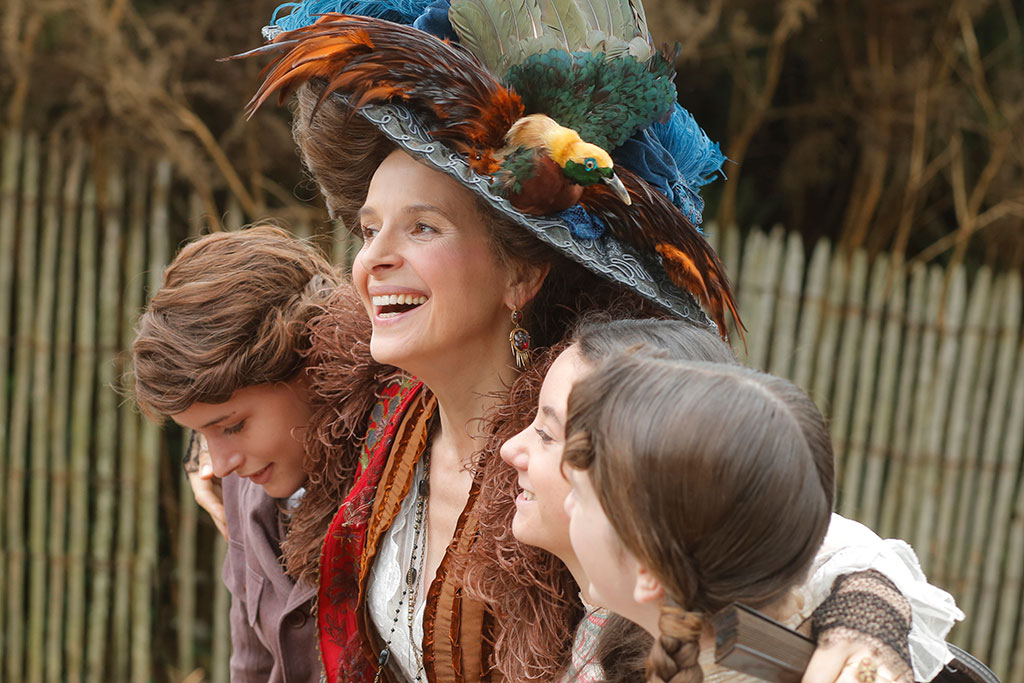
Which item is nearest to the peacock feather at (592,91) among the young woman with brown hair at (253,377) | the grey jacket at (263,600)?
the young woman with brown hair at (253,377)

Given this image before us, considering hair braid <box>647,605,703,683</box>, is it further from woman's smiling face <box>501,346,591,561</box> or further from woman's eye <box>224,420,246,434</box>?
woman's eye <box>224,420,246,434</box>

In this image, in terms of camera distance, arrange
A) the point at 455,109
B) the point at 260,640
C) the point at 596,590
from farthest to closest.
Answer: the point at 260,640 < the point at 455,109 < the point at 596,590

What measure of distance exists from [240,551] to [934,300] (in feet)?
10.4

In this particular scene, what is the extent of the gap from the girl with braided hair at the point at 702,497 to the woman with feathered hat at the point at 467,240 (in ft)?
1.53

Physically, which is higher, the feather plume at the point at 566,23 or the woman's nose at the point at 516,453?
the feather plume at the point at 566,23

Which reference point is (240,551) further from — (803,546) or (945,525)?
(945,525)

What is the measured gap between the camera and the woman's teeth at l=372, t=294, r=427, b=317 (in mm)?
2076

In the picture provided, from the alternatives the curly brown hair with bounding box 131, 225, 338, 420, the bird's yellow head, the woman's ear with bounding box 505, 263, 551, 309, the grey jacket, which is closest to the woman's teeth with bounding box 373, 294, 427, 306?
the woman's ear with bounding box 505, 263, 551, 309

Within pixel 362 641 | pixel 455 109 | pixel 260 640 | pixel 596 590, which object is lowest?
pixel 260 640

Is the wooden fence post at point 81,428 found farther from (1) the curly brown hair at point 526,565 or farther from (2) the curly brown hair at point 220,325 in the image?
(1) the curly brown hair at point 526,565

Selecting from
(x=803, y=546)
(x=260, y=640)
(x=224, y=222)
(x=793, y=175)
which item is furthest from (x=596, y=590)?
(x=793, y=175)

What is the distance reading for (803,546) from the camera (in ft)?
4.68

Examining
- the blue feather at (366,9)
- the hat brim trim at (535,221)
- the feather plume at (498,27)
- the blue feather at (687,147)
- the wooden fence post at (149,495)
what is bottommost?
the wooden fence post at (149,495)

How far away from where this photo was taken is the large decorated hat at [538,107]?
6.12 feet
